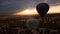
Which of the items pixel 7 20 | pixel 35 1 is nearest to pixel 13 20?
pixel 7 20

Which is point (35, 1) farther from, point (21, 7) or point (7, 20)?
point (7, 20)

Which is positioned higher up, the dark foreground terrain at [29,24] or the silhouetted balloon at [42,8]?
the silhouetted balloon at [42,8]

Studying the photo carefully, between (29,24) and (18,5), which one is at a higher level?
(18,5)

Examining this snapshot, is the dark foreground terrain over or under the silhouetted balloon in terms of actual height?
under

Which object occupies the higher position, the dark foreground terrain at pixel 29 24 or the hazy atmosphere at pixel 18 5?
the hazy atmosphere at pixel 18 5
